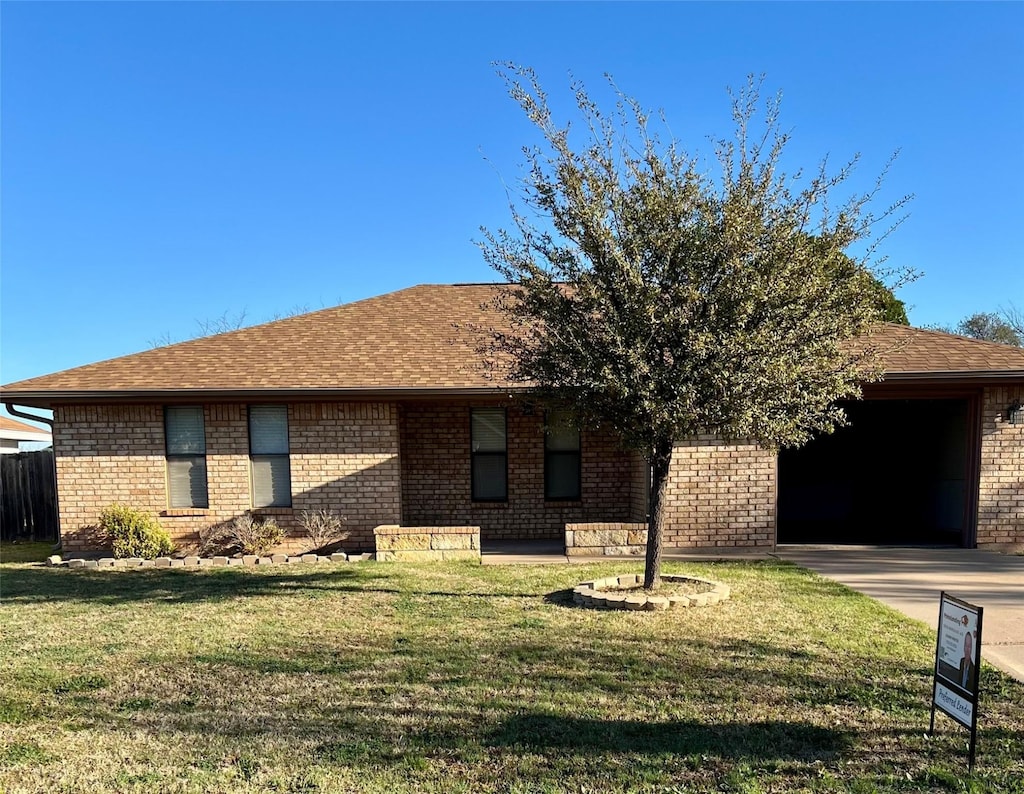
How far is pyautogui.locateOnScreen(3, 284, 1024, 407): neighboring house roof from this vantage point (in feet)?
32.1

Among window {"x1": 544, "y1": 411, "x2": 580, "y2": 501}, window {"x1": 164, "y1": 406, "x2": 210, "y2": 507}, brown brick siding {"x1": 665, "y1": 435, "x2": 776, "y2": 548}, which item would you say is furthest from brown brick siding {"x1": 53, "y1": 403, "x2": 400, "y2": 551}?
brown brick siding {"x1": 665, "y1": 435, "x2": 776, "y2": 548}

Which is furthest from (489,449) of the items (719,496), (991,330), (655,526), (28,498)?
(991,330)

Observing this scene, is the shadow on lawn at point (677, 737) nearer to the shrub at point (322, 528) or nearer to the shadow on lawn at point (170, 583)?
the shadow on lawn at point (170, 583)

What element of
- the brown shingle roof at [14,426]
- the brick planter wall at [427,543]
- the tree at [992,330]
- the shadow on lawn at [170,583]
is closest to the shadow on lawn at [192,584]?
the shadow on lawn at [170,583]

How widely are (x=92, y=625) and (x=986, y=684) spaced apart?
25.7 feet

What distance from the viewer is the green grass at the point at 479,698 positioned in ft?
11.6

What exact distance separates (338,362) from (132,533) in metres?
4.01

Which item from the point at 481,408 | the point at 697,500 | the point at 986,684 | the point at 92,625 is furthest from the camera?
the point at 481,408

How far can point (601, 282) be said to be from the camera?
619cm

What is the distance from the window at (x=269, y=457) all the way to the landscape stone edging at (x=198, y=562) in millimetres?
999

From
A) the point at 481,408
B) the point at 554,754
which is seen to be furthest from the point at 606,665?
the point at 481,408

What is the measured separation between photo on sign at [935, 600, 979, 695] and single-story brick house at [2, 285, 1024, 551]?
5.30 metres

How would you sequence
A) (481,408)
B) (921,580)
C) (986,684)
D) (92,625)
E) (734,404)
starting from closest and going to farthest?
1. (986,684)
2. (734,404)
3. (92,625)
4. (921,580)
5. (481,408)

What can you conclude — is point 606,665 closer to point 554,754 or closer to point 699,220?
point 554,754
